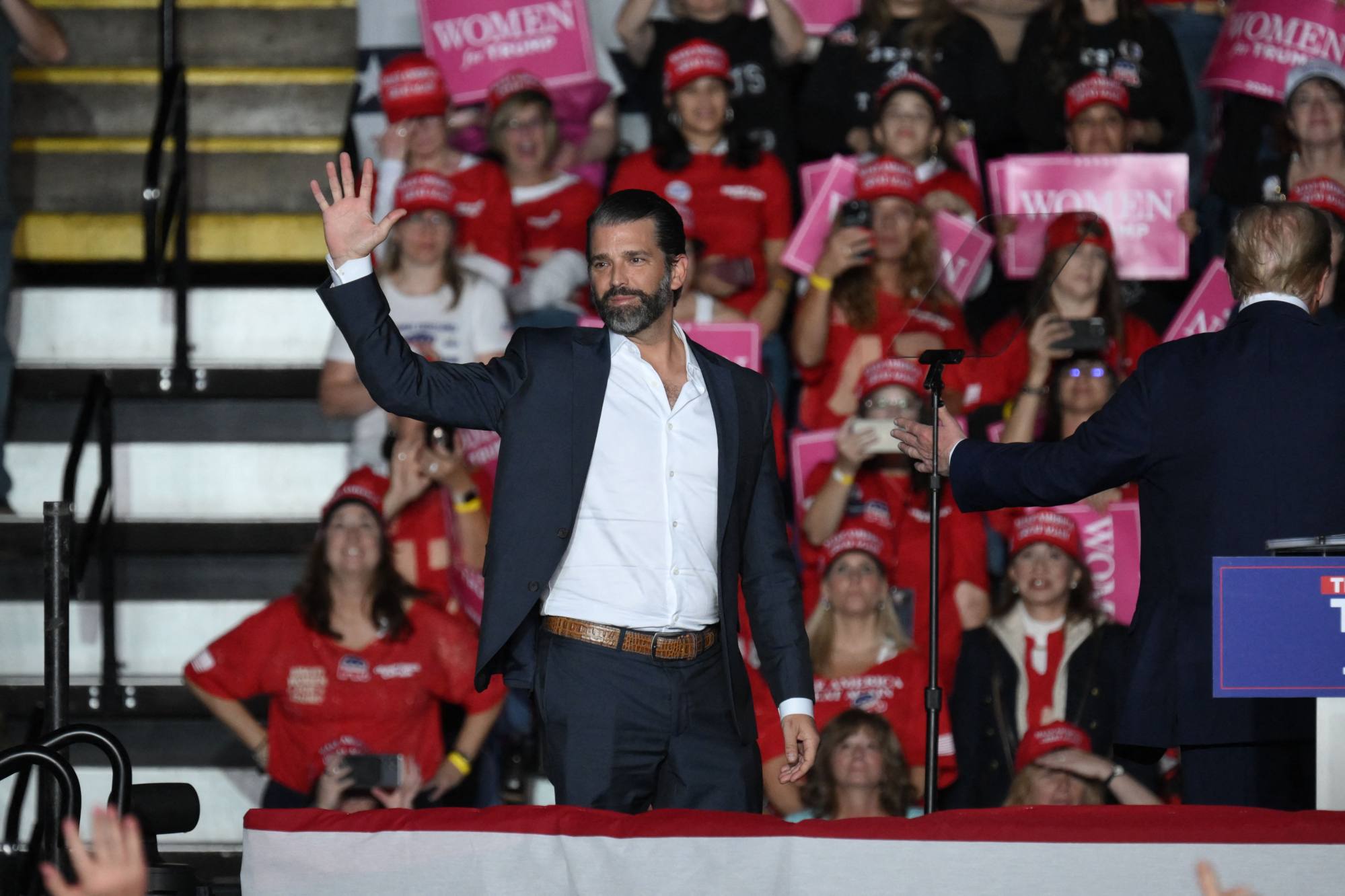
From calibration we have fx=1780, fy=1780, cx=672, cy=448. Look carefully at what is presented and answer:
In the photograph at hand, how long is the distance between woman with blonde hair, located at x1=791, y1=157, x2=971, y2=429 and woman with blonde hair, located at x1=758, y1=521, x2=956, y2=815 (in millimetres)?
565

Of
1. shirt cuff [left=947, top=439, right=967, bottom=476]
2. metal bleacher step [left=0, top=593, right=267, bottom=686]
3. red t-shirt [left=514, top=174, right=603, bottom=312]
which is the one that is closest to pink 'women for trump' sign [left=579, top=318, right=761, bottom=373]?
red t-shirt [left=514, top=174, right=603, bottom=312]

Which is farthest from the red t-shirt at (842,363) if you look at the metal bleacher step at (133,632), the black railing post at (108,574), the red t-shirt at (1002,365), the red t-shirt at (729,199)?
the black railing post at (108,574)

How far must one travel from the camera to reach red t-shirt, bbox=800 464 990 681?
5383 mm

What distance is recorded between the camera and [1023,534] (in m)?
5.29

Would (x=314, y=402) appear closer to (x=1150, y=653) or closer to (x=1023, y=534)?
(x=1023, y=534)

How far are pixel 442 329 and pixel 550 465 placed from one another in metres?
2.52

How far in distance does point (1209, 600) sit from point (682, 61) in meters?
3.32

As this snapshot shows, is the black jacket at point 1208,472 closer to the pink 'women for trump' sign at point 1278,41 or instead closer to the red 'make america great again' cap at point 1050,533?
the red 'make america great again' cap at point 1050,533

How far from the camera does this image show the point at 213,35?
274 inches

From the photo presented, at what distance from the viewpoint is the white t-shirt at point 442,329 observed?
5.62 metres

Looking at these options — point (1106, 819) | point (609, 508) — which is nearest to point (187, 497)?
point (609, 508)

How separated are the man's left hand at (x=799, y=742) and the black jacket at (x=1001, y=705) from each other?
191 centimetres

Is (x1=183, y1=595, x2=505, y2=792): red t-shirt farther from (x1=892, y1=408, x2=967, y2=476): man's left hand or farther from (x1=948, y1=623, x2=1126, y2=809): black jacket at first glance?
(x1=892, y1=408, x2=967, y2=476): man's left hand

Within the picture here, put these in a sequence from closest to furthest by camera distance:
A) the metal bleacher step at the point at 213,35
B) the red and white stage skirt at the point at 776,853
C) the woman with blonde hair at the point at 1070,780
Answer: the red and white stage skirt at the point at 776,853 < the woman with blonde hair at the point at 1070,780 < the metal bleacher step at the point at 213,35
